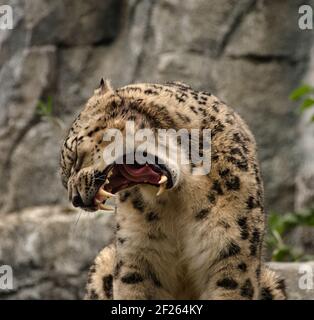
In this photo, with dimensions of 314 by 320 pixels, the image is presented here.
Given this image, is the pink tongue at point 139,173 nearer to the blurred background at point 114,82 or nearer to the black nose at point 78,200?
the black nose at point 78,200

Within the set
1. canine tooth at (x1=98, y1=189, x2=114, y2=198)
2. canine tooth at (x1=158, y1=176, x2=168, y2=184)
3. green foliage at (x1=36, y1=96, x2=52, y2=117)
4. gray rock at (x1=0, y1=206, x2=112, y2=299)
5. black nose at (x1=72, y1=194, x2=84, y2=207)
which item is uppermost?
green foliage at (x1=36, y1=96, x2=52, y2=117)

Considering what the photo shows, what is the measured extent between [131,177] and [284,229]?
348 cm

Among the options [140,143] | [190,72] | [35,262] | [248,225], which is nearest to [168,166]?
[140,143]

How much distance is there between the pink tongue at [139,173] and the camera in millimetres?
3402

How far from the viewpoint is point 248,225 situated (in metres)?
3.57

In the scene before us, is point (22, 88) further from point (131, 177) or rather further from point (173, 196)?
point (131, 177)

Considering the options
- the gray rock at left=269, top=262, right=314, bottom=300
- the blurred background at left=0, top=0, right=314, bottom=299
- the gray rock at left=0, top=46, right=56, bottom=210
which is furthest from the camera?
the gray rock at left=0, top=46, right=56, bottom=210

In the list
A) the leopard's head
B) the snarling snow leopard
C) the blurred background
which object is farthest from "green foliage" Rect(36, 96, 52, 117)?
the leopard's head

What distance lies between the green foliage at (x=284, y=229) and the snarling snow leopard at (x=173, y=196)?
254 cm

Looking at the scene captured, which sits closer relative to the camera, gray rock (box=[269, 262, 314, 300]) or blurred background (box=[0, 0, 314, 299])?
gray rock (box=[269, 262, 314, 300])

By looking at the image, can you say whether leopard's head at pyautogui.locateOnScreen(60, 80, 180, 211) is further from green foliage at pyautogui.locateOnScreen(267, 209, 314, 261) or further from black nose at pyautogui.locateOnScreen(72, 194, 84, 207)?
green foliage at pyautogui.locateOnScreen(267, 209, 314, 261)

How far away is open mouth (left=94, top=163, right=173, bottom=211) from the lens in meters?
3.37

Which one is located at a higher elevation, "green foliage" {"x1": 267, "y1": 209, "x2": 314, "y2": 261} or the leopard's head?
the leopard's head
